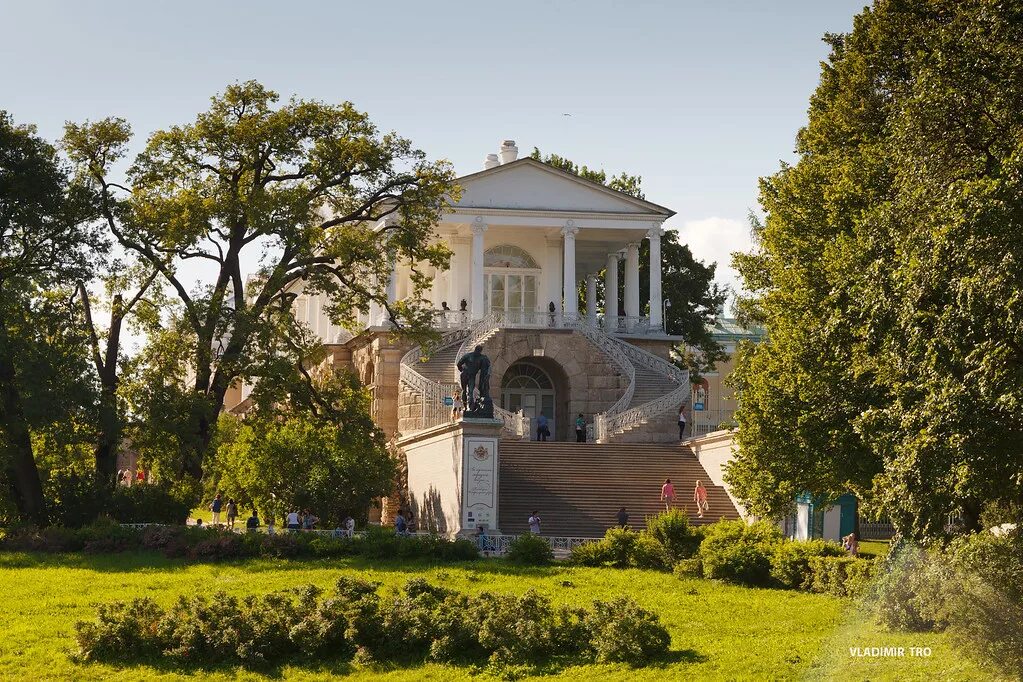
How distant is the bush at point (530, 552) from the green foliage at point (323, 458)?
8933 mm

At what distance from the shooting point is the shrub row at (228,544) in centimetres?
2806

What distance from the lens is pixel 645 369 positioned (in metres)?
49.5

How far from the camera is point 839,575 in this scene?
23422 mm

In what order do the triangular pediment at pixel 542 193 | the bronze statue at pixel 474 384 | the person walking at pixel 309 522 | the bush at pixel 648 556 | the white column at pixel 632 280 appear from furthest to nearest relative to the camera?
the white column at pixel 632 280
the triangular pediment at pixel 542 193
the person walking at pixel 309 522
the bronze statue at pixel 474 384
the bush at pixel 648 556

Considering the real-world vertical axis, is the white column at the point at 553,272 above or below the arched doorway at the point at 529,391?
above

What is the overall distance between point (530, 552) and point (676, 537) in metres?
2.84

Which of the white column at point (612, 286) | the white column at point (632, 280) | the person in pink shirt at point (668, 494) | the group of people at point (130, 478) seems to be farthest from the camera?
the white column at point (612, 286)

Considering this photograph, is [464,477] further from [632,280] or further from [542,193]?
[632,280]

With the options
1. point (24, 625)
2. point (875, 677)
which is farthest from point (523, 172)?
point (875, 677)

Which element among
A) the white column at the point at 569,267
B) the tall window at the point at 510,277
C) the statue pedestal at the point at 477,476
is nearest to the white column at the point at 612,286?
the tall window at the point at 510,277

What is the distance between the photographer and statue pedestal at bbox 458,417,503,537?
34094 millimetres

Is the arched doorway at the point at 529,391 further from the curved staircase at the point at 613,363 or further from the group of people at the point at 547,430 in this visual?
the group of people at the point at 547,430

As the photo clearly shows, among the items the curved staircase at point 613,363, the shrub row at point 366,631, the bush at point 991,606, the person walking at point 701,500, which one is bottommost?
the shrub row at point 366,631

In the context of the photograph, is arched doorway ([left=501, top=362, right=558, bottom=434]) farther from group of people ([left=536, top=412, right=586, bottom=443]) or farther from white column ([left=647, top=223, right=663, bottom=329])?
white column ([left=647, top=223, right=663, bottom=329])
